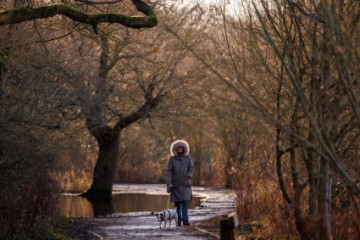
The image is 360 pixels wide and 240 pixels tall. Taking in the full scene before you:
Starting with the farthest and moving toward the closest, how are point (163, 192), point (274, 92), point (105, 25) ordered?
point (163, 192)
point (105, 25)
point (274, 92)

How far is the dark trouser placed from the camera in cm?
1716

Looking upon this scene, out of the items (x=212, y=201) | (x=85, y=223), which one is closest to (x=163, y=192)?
(x=212, y=201)

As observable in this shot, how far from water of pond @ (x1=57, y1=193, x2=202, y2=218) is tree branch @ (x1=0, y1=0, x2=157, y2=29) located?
10.5 metres

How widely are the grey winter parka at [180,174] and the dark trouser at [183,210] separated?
0.36m

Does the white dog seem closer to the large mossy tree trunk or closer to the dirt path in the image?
the dirt path

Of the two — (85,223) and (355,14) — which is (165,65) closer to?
(85,223)

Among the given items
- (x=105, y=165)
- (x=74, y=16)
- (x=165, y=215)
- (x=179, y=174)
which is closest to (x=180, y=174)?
(x=179, y=174)

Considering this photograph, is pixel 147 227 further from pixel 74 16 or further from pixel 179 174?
pixel 74 16

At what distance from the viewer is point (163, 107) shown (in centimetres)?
2941

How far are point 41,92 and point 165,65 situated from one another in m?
12.5

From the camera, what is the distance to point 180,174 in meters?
16.7

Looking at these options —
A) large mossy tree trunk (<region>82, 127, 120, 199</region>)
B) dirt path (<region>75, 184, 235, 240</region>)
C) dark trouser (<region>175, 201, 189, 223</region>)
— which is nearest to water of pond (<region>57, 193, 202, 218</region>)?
large mossy tree trunk (<region>82, 127, 120, 199</region>)

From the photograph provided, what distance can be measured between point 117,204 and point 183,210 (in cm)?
1057

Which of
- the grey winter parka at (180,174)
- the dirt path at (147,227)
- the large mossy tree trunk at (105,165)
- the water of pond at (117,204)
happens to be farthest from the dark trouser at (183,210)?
the large mossy tree trunk at (105,165)
